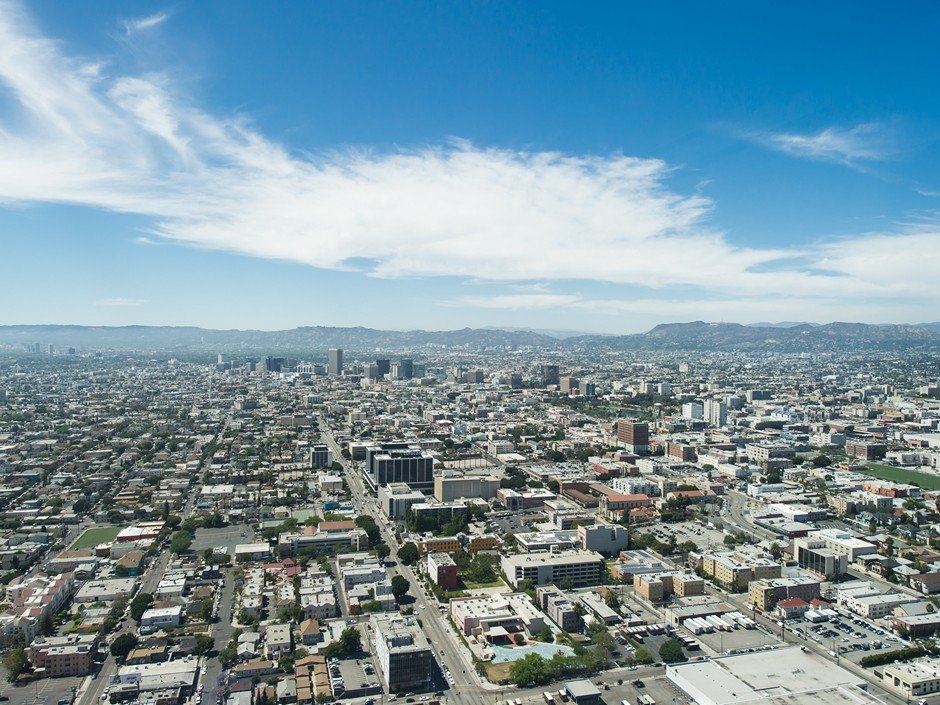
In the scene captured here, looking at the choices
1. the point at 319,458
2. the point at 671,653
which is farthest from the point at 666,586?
the point at 319,458

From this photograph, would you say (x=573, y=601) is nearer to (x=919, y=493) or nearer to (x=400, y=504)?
(x=400, y=504)

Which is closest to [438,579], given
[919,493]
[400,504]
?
[400,504]

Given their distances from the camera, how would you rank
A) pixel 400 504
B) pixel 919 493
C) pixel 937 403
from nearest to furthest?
1. pixel 400 504
2. pixel 919 493
3. pixel 937 403

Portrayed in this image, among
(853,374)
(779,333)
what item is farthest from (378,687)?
(779,333)

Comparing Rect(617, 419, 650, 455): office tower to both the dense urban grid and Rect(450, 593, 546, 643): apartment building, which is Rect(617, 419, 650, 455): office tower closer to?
the dense urban grid

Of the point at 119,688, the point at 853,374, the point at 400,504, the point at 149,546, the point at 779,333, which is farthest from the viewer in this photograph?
the point at 779,333

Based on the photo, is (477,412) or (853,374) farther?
(853,374)
